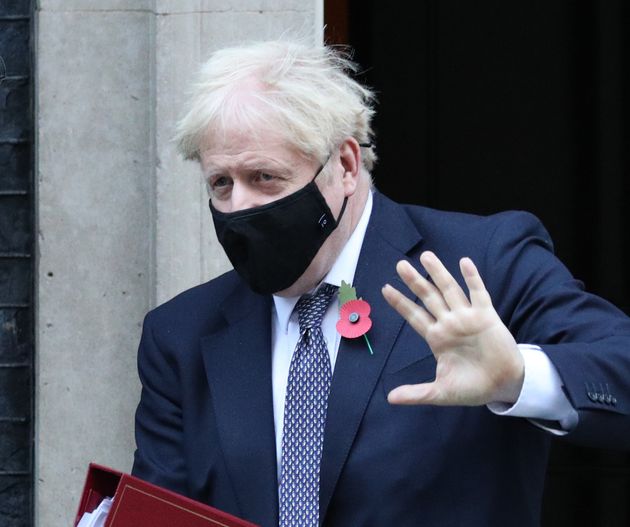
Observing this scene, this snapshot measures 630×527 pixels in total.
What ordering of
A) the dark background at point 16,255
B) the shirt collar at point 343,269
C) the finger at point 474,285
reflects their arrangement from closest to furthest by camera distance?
the finger at point 474,285
the shirt collar at point 343,269
the dark background at point 16,255

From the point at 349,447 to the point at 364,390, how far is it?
13cm

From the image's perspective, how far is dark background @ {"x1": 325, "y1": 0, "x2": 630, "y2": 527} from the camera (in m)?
7.22

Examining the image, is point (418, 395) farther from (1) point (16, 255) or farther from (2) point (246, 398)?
(1) point (16, 255)

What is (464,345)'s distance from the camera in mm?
2473

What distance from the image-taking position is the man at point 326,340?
111 inches

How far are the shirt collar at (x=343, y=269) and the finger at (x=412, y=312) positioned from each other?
47 cm

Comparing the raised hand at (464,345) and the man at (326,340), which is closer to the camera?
the raised hand at (464,345)

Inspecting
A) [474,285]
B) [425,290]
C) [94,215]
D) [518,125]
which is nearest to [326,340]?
[425,290]

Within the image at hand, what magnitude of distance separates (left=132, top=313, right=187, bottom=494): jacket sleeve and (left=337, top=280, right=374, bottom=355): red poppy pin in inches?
17.9

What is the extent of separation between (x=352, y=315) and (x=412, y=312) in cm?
41

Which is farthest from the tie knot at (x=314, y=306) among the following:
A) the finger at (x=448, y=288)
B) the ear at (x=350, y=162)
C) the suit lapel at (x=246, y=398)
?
the finger at (x=448, y=288)

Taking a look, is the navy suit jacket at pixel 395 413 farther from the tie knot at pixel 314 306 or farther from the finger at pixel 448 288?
the finger at pixel 448 288

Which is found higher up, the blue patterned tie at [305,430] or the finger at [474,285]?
the finger at [474,285]

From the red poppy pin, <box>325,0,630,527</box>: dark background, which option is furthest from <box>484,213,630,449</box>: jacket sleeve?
<box>325,0,630,527</box>: dark background
